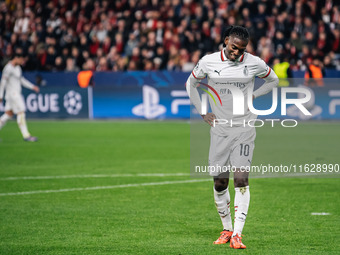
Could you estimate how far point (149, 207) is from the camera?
9.77 m

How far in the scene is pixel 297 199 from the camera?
1038cm

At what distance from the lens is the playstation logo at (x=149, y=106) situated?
23.7 m

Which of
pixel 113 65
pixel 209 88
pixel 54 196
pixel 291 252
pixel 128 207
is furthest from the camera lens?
pixel 113 65

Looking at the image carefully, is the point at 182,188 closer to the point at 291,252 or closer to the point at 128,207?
the point at 128,207

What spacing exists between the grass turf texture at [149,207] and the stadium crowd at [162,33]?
8.04 m

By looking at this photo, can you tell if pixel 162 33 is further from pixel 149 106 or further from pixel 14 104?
pixel 14 104

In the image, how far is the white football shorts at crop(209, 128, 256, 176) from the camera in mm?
7219

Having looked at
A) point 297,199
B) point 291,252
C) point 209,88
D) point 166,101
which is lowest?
point 166,101

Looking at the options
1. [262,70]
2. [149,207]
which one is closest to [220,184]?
[262,70]

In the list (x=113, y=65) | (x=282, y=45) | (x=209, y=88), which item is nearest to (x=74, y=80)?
(x=113, y=65)

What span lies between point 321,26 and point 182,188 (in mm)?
14933

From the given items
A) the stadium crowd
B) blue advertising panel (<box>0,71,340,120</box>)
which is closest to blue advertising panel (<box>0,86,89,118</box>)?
blue advertising panel (<box>0,71,340,120</box>)

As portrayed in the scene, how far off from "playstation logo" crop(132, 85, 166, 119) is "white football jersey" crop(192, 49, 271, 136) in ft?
53.2

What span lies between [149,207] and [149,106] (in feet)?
47.4
